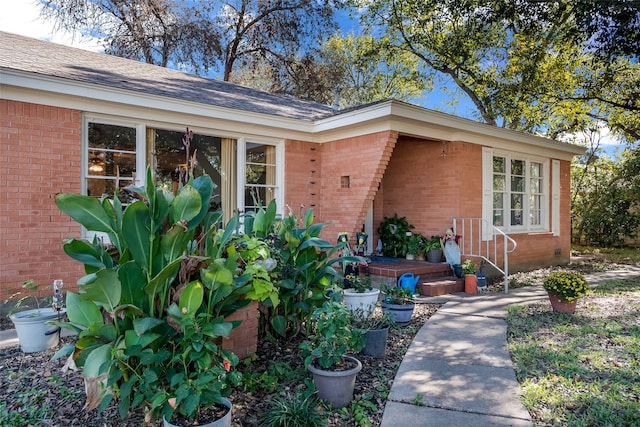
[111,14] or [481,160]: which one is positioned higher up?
[111,14]

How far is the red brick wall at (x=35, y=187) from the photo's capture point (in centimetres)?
507

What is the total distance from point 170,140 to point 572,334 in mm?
6638

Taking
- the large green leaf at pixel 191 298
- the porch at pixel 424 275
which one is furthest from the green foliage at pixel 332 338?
the porch at pixel 424 275

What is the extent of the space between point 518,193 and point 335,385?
7916 millimetres

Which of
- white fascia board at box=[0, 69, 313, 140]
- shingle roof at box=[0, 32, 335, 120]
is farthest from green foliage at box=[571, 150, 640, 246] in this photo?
white fascia board at box=[0, 69, 313, 140]

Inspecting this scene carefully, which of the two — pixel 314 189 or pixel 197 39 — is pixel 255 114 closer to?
pixel 314 189

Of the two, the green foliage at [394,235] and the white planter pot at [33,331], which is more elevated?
the green foliage at [394,235]

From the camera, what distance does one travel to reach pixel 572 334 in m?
4.57

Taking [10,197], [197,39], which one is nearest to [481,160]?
[10,197]

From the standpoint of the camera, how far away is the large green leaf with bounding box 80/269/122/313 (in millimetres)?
2174

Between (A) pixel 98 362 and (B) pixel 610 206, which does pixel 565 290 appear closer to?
(A) pixel 98 362

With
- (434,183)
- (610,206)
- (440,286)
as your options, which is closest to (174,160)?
(434,183)

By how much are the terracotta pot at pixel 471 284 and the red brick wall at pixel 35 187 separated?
6014 millimetres

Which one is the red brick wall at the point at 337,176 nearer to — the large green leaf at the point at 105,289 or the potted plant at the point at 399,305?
the potted plant at the point at 399,305
